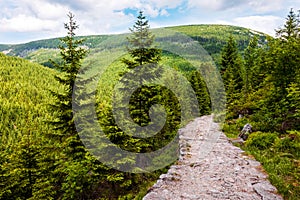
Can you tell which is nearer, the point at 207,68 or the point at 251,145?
the point at 251,145

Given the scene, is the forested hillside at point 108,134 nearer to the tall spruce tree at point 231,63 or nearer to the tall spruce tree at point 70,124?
the tall spruce tree at point 70,124

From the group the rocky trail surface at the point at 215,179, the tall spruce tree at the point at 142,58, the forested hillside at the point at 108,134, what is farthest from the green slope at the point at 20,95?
the rocky trail surface at the point at 215,179

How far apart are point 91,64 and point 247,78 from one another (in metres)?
29.3

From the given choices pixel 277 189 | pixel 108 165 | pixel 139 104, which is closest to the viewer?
pixel 277 189

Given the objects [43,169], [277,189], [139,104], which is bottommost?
[43,169]

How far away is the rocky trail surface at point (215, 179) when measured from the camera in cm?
657

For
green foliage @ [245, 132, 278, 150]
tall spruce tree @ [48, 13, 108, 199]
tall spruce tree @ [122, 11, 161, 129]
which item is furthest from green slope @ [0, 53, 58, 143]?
green foliage @ [245, 132, 278, 150]

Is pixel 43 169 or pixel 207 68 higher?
pixel 207 68

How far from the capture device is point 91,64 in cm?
1223

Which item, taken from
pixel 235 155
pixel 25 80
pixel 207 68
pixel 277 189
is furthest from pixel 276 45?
pixel 25 80

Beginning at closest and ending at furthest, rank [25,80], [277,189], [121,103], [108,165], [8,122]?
[277,189], [108,165], [121,103], [8,122], [25,80]

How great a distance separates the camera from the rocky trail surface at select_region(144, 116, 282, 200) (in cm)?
657

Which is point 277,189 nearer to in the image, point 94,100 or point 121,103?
point 121,103

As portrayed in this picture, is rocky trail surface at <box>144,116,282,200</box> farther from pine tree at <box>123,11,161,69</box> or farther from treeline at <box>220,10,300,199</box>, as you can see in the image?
pine tree at <box>123,11,161,69</box>
